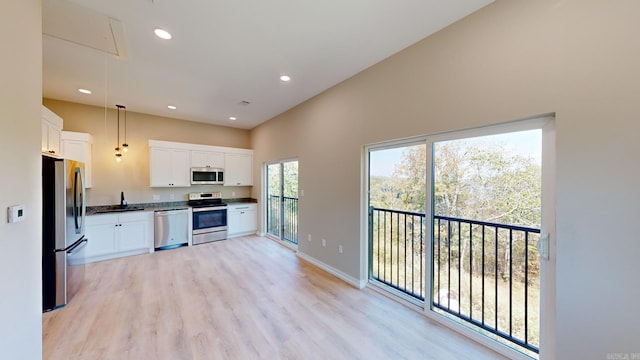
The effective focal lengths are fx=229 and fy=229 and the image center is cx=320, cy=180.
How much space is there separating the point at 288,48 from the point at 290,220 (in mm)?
3654

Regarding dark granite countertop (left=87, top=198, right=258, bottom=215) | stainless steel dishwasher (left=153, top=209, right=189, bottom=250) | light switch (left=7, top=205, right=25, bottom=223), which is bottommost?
stainless steel dishwasher (left=153, top=209, right=189, bottom=250)

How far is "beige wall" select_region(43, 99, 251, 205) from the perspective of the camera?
4.48 meters

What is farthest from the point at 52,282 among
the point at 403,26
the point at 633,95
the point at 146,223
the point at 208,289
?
the point at 633,95

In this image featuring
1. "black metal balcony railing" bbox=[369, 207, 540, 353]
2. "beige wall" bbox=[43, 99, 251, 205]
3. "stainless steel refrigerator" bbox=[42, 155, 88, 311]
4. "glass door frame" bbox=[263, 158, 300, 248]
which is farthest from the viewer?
"glass door frame" bbox=[263, 158, 300, 248]

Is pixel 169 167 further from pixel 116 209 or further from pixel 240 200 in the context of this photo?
pixel 240 200

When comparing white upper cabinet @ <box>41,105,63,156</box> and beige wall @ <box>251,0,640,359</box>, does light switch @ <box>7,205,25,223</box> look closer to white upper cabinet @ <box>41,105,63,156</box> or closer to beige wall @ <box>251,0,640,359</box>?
white upper cabinet @ <box>41,105,63,156</box>

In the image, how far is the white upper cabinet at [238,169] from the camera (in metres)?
5.93

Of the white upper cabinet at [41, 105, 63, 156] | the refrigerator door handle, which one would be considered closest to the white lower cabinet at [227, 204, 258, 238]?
the refrigerator door handle

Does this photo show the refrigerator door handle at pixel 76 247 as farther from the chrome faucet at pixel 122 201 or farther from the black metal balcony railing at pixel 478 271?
the black metal balcony railing at pixel 478 271

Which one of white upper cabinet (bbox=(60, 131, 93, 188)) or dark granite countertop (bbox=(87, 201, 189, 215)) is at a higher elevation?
white upper cabinet (bbox=(60, 131, 93, 188))

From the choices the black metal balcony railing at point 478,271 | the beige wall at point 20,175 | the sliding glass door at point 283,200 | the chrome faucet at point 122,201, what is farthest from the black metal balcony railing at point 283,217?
the beige wall at point 20,175

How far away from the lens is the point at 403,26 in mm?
2225

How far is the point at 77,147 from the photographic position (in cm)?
414

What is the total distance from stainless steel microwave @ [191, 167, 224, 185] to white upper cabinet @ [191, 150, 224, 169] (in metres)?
0.10
